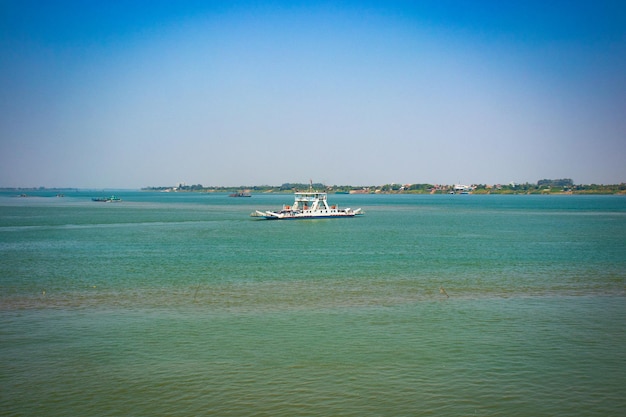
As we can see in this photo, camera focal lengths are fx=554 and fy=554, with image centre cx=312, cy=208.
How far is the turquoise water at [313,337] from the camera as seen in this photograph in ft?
47.7

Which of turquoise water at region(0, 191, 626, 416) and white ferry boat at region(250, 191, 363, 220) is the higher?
white ferry boat at region(250, 191, 363, 220)

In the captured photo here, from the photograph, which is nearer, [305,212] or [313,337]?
[313,337]

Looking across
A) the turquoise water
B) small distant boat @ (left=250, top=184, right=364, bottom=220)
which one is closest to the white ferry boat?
small distant boat @ (left=250, top=184, right=364, bottom=220)

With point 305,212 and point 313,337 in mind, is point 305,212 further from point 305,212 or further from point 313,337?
point 313,337

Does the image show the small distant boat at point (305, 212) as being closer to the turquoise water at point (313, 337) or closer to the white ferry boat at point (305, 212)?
the white ferry boat at point (305, 212)

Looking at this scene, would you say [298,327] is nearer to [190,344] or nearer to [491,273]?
[190,344]

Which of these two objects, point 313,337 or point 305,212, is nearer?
point 313,337

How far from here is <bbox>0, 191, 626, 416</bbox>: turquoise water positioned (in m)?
14.5

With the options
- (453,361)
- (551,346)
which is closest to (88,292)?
(453,361)

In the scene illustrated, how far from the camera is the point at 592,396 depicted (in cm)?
1480

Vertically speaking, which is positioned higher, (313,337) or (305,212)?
(305,212)

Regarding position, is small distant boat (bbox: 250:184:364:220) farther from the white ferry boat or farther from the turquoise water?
the turquoise water

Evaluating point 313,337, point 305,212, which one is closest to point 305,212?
point 305,212

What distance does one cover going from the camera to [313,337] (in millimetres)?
19922
